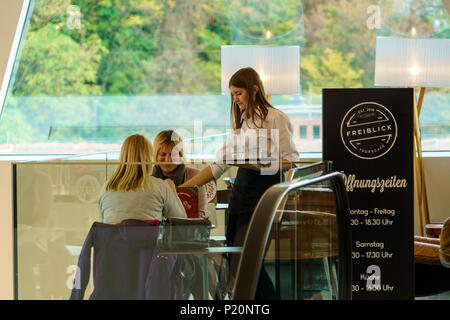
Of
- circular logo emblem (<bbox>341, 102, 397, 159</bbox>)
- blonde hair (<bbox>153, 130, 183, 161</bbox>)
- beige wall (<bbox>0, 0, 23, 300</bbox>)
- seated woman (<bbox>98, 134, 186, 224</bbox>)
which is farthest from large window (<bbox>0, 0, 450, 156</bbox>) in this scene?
seated woman (<bbox>98, 134, 186, 224</bbox>)

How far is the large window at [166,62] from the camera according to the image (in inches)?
257

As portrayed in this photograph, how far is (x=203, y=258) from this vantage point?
9.82ft

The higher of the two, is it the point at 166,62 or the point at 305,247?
the point at 166,62

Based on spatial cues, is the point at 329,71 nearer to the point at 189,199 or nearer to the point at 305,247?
the point at 305,247

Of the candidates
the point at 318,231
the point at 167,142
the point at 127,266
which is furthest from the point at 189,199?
the point at 318,231

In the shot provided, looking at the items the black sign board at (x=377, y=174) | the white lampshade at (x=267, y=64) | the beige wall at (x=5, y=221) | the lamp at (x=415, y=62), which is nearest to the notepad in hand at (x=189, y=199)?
the black sign board at (x=377, y=174)

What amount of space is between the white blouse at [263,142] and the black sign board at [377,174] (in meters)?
0.39

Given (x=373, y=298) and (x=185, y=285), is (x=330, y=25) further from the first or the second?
(x=185, y=285)

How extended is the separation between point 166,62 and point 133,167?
11.6ft

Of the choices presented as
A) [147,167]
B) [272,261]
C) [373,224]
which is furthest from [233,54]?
[272,261]

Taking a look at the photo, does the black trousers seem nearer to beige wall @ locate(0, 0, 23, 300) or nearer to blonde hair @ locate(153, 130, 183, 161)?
blonde hair @ locate(153, 130, 183, 161)

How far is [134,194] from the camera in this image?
128 inches

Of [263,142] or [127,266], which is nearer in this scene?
[127,266]

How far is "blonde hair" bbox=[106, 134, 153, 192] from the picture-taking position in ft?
10.6
